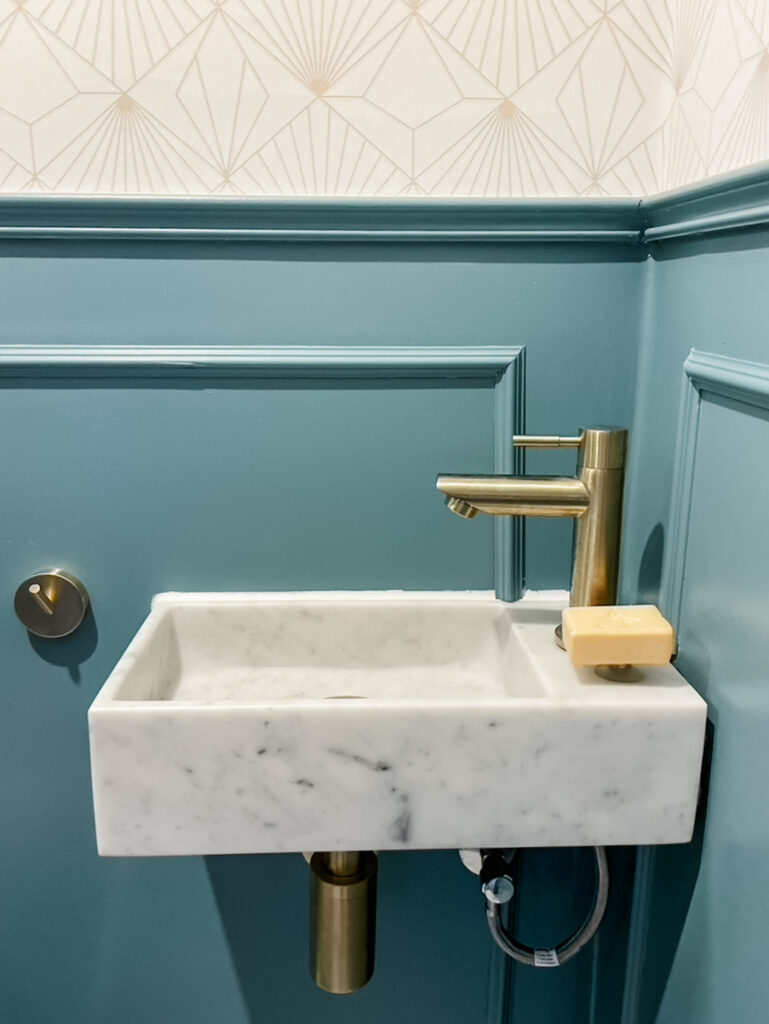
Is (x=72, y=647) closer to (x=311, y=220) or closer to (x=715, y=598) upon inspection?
(x=311, y=220)

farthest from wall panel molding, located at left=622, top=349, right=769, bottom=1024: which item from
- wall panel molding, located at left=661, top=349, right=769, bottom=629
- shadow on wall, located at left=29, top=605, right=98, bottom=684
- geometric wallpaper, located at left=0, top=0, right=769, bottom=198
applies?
shadow on wall, located at left=29, top=605, right=98, bottom=684

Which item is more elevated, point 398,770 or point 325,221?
point 325,221

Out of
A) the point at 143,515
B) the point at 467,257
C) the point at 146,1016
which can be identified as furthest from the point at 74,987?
the point at 467,257

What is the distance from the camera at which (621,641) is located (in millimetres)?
685

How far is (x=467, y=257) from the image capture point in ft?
2.75

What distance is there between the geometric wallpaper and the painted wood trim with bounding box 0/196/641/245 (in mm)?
28

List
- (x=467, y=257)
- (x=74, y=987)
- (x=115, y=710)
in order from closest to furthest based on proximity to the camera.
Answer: (x=115, y=710) < (x=467, y=257) < (x=74, y=987)

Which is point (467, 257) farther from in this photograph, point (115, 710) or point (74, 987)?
point (74, 987)

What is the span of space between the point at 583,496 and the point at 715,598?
0.14 metres

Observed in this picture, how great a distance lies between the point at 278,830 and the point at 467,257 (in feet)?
1.80

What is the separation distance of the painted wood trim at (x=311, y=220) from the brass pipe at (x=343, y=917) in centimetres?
60

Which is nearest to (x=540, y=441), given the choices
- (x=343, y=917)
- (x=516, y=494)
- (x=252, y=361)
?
(x=516, y=494)

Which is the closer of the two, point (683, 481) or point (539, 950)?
point (683, 481)

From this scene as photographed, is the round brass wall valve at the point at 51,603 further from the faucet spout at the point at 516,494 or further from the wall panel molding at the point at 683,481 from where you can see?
the wall panel molding at the point at 683,481
